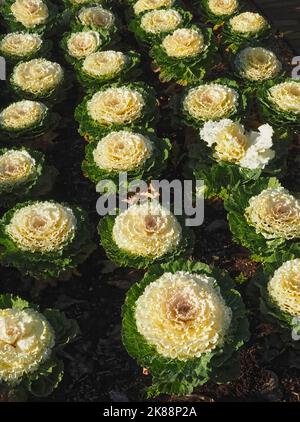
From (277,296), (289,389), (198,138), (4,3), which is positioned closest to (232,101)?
(198,138)

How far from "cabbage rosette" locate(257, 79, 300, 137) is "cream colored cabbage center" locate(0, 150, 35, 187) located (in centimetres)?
249

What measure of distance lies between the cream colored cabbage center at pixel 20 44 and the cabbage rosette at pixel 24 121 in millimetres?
1254

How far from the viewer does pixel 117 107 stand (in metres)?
5.44

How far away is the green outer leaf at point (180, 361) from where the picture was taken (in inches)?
133

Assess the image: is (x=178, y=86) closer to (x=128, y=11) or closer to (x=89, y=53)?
(x=89, y=53)

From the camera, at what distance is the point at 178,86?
6.77m

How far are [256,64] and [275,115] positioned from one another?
1015 mm

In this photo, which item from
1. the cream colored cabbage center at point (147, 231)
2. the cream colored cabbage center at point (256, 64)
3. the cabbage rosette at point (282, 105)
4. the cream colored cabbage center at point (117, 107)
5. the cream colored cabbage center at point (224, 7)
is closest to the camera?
the cream colored cabbage center at point (147, 231)

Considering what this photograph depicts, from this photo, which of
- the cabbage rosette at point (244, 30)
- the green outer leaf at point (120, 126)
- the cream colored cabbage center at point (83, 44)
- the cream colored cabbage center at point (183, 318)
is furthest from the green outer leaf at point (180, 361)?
the cabbage rosette at point (244, 30)

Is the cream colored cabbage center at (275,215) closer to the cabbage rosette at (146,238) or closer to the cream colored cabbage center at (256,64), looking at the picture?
the cabbage rosette at (146,238)

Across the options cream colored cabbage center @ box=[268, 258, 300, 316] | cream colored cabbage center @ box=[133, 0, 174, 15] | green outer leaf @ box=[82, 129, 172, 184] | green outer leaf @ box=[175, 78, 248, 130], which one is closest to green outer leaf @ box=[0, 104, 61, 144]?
green outer leaf @ box=[82, 129, 172, 184]

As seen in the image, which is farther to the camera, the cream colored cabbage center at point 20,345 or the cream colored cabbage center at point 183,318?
the cream colored cabbage center at point 20,345

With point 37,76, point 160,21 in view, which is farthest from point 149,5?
point 37,76
